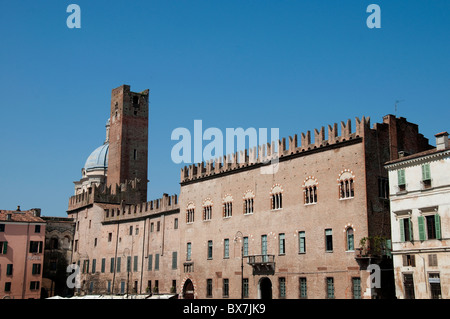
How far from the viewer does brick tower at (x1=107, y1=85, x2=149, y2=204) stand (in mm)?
68250

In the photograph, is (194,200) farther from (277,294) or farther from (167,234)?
(277,294)

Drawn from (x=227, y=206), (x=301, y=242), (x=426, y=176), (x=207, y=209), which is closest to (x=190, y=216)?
(x=207, y=209)

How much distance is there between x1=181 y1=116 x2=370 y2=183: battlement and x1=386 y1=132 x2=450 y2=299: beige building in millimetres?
3757

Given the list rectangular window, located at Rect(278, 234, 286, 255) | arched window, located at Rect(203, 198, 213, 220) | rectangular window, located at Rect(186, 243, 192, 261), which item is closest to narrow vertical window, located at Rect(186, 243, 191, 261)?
rectangular window, located at Rect(186, 243, 192, 261)

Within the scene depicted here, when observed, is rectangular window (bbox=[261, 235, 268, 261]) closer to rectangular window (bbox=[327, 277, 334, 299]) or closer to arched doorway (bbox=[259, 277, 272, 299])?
arched doorway (bbox=[259, 277, 272, 299])

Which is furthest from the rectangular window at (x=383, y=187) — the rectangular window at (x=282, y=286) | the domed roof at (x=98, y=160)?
the domed roof at (x=98, y=160)

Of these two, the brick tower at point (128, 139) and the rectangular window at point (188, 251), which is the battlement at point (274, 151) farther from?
the brick tower at point (128, 139)

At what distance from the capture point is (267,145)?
40.8 meters

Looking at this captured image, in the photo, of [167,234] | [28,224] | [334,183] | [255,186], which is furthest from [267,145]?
[28,224]

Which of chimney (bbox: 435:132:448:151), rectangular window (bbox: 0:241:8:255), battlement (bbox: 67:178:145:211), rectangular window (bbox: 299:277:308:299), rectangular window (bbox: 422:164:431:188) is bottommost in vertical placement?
rectangular window (bbox: 299:277:308:299)

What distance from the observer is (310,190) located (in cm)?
3684
